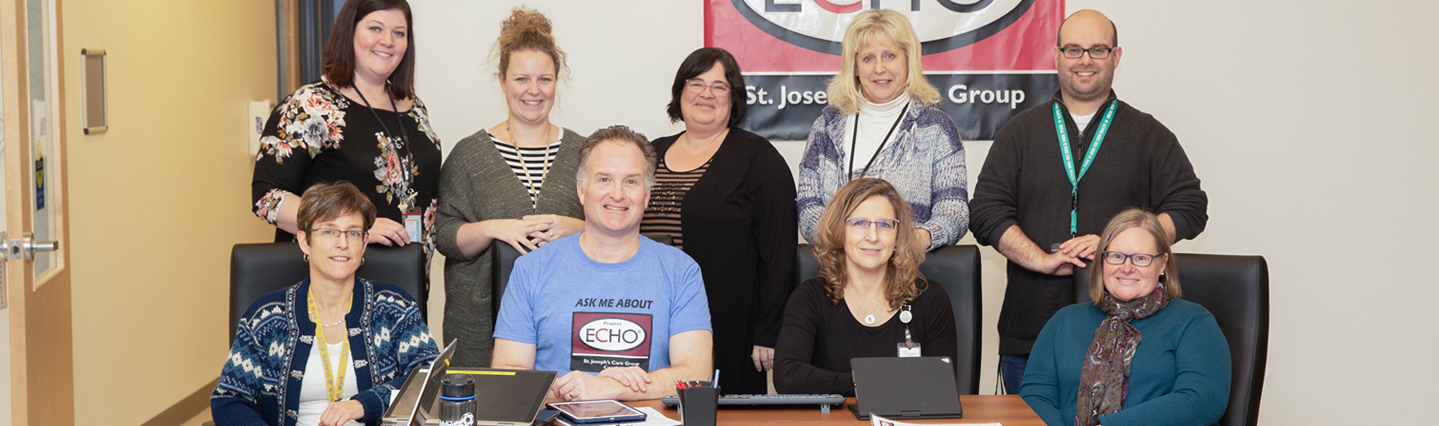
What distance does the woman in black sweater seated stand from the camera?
2.34 metres

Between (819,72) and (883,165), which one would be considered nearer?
(883,165)

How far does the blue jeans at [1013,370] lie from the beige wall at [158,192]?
9.63 ft

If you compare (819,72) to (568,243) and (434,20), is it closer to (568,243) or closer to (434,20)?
(434,20)

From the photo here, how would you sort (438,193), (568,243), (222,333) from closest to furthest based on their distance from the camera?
(568,243)
(438,193)
(222,333)

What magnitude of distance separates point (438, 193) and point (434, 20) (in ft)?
4.89

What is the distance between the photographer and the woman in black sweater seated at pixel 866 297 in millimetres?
2340

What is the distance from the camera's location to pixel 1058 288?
273 centimetres

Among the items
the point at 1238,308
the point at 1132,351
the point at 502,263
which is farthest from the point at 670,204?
the point at 1238,308

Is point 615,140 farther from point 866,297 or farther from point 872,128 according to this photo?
point 872,128

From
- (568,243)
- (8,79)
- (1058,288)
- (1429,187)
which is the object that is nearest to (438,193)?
(568,243)

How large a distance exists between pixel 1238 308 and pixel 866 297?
832 millimetres

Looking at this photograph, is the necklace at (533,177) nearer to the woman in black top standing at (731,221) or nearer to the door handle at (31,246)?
the woman in black top standing at (731,221)

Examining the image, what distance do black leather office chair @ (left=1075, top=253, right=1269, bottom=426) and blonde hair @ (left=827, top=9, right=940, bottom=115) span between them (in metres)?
0.84

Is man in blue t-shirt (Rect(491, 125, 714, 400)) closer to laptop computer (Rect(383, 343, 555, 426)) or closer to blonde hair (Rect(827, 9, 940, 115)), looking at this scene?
laptop computer (Rect(383, 343, 555, 426))
